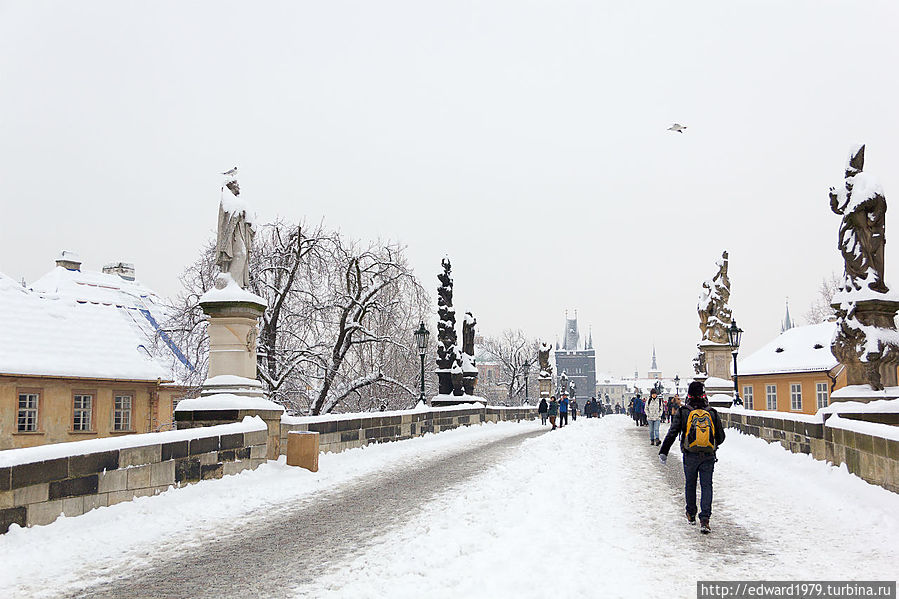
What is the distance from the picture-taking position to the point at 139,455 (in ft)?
29.5

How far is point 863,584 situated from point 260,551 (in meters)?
5.06

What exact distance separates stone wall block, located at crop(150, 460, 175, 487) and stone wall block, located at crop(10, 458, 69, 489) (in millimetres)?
A: 1621

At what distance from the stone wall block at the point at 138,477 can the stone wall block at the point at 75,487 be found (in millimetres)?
601

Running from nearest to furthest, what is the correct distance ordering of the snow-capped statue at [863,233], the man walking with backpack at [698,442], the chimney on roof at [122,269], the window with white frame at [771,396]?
the man walking with backpack at [698,442], the snow-capped statue at [863,233], the chimney on roof at [122,269], the window with white frame at [771,396]

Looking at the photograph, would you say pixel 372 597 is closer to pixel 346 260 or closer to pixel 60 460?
pixel 60 460

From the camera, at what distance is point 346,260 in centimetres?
2802

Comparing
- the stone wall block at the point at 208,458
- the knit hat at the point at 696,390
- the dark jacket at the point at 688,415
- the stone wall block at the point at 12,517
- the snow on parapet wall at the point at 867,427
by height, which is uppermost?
the knit hat at the point at 696,390

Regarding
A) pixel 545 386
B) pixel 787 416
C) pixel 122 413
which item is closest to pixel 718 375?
pixel 787 416

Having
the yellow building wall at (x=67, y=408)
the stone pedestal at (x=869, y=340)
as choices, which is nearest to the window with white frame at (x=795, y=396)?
the yellow building wall at (x=67, y=408)

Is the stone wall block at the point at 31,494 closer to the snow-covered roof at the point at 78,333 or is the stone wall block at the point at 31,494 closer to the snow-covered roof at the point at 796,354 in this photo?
the snow-covered roof at the point at 78,333

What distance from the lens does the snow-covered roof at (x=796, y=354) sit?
157 feet

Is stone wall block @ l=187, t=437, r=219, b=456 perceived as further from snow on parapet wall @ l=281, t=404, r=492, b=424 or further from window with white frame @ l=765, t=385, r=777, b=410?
window with white frame @ l=765, t=385, r=777, b=410

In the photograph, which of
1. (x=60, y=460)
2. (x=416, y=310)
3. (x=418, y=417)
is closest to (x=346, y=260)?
(x=416, y=310)

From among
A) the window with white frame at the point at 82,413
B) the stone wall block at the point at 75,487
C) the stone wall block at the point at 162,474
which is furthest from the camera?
the window with white frame at the point at 82,413
